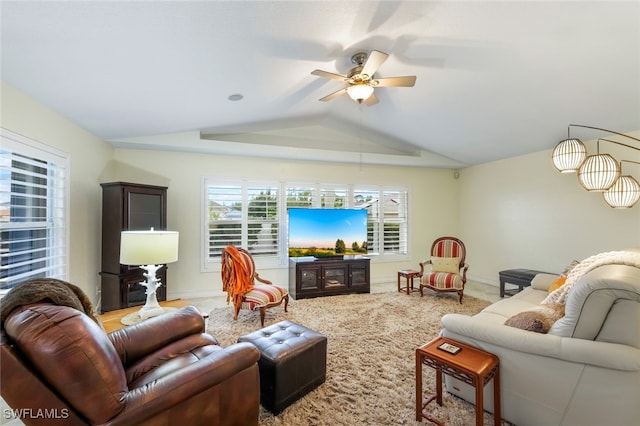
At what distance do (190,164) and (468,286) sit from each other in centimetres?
554

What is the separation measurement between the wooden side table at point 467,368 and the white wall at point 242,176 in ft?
12.0

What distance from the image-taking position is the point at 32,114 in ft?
8.71

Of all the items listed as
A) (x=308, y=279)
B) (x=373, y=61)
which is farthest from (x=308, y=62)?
(x=308, y=279)

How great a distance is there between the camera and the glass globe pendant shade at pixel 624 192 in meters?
3.55

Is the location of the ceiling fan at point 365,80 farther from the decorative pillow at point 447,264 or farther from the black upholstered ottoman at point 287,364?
the decorative pillow at point 447,264

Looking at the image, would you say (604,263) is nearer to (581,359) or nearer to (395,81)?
(581,359)

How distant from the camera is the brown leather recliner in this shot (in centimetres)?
105

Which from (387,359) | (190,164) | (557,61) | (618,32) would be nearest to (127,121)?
(190,164)

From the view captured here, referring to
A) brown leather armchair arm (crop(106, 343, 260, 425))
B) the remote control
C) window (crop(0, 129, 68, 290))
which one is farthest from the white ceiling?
the remote control

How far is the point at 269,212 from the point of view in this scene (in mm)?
5207

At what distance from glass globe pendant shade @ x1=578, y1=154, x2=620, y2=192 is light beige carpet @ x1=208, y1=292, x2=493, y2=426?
2119 mm

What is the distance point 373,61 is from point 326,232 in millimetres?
3144

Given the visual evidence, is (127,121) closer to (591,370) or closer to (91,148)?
(91,148)

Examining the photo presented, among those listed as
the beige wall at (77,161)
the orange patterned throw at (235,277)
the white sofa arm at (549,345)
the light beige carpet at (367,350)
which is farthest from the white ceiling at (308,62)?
the light beige carpet at (367,350)
